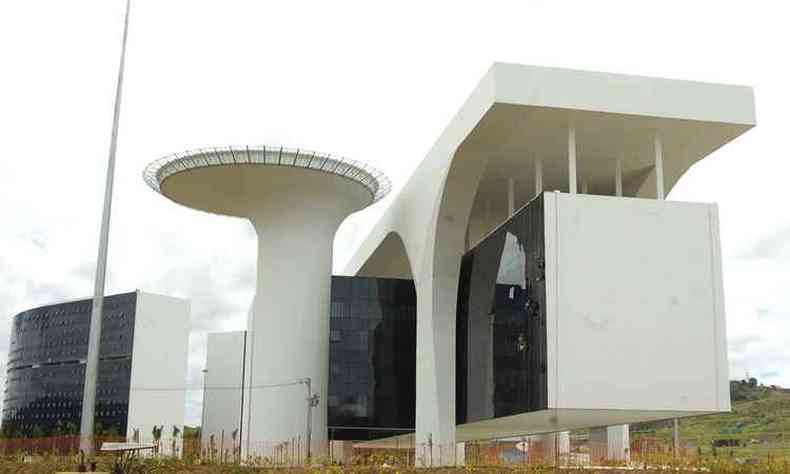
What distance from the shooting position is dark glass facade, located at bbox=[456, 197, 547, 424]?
78.9 ft

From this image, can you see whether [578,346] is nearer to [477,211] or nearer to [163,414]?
[477,211]

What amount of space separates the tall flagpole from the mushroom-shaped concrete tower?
447 inches

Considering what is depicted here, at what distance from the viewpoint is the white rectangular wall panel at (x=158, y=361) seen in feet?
260

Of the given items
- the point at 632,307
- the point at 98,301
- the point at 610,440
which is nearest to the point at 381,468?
the point at 98,301

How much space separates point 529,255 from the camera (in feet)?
81.6

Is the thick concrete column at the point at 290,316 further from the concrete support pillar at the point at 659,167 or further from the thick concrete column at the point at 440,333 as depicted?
the concrete support pillar at the point at 659,167

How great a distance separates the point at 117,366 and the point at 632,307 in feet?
211

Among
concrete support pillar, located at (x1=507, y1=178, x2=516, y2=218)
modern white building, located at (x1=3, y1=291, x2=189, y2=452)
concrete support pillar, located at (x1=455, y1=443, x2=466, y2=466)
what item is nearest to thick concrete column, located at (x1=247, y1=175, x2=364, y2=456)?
concrete support pillar, located at (x1=455, y1=443, x2=466, y2=466)

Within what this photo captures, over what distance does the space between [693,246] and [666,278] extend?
1.15m

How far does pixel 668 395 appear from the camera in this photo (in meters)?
23.1

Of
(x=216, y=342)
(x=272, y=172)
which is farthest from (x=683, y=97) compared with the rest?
(x=216, y=342)

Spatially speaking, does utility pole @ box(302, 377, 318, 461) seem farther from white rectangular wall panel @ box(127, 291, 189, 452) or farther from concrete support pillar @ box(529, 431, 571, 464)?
white rectangular wall panel @ box(127, 291, 189, 452)

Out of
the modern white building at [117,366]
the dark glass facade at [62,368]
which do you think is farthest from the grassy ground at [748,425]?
the dark glass facade at [62,368]

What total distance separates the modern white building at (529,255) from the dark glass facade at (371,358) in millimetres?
713
